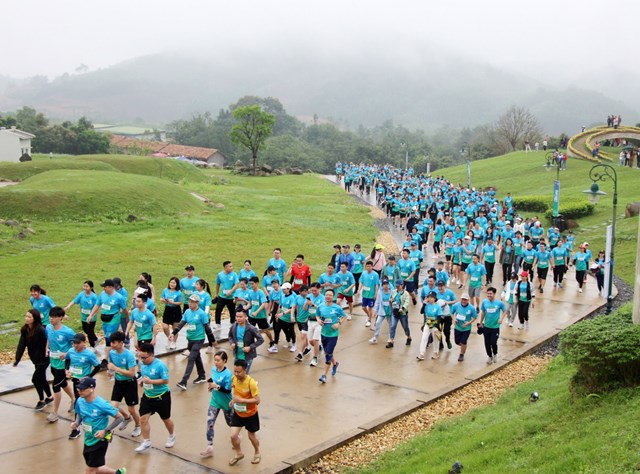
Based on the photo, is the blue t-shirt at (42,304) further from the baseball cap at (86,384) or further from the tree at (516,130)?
the tree at (516,130)

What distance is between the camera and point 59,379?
959 cm

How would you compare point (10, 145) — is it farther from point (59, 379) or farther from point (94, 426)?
point (94, 426)

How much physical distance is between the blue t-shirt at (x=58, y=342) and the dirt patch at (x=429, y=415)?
383 cm

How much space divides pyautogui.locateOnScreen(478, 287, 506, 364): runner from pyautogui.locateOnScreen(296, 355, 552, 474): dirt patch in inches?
15.3

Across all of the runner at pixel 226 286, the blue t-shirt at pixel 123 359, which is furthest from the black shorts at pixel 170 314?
the blue t-shirt at pixel 123 359

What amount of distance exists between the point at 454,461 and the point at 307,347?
5.44 meters

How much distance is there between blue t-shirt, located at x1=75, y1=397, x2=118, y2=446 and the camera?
286 inches

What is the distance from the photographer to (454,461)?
25.3 ft

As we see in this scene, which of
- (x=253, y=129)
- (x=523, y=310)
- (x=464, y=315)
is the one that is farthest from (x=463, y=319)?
(x=253, y=129)

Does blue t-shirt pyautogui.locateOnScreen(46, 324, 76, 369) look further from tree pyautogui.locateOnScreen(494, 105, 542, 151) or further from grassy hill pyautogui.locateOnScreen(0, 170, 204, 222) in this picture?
tree pyautogui.locateOnScreen(494, 105, 542, 151)

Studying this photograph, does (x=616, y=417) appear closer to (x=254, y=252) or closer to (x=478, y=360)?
(x=478, y=360)

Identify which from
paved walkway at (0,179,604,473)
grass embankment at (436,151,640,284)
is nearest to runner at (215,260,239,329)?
paved walkway at (0,179,604,473)

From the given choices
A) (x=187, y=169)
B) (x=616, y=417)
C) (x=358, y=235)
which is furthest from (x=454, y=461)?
(x=187, y=169)

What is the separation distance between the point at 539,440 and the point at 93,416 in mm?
5025
